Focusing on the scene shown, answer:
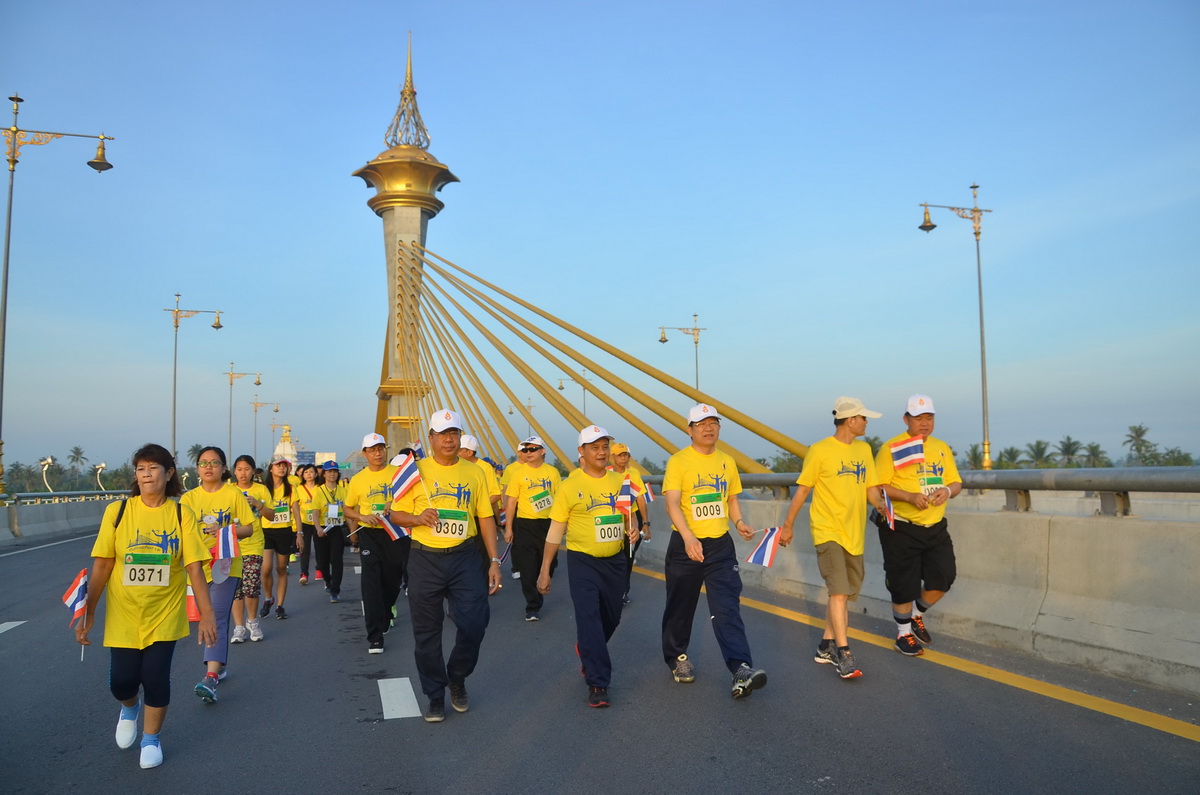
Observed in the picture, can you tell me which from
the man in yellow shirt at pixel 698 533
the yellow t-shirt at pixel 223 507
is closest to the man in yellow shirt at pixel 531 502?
the yellow t-shirt at pixel 223 507

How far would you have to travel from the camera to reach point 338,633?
909 cm

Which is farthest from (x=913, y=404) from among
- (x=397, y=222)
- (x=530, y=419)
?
(x=397, y=222)

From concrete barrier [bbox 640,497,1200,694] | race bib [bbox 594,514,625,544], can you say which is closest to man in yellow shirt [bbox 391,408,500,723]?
race bib [bbox 594,514,625,544]

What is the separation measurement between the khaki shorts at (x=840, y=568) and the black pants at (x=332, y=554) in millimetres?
6360

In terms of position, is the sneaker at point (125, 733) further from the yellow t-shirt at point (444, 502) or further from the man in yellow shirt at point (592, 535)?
the man in yellow shirt at point (592, 535)

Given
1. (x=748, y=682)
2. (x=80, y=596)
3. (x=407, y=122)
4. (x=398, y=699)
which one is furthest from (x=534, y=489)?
(x=407, y=122)

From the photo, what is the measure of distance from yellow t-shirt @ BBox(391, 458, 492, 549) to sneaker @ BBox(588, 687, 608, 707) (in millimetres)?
1178

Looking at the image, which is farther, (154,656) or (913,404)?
(913,404)

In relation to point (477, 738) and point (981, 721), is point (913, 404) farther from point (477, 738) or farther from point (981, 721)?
point (477, 738)

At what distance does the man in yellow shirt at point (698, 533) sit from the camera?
6.34m

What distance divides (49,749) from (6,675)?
2434 millimetres

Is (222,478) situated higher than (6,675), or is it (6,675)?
(222,478)

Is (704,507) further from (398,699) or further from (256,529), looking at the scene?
(256,529)

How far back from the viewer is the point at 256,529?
9000 millimetres
